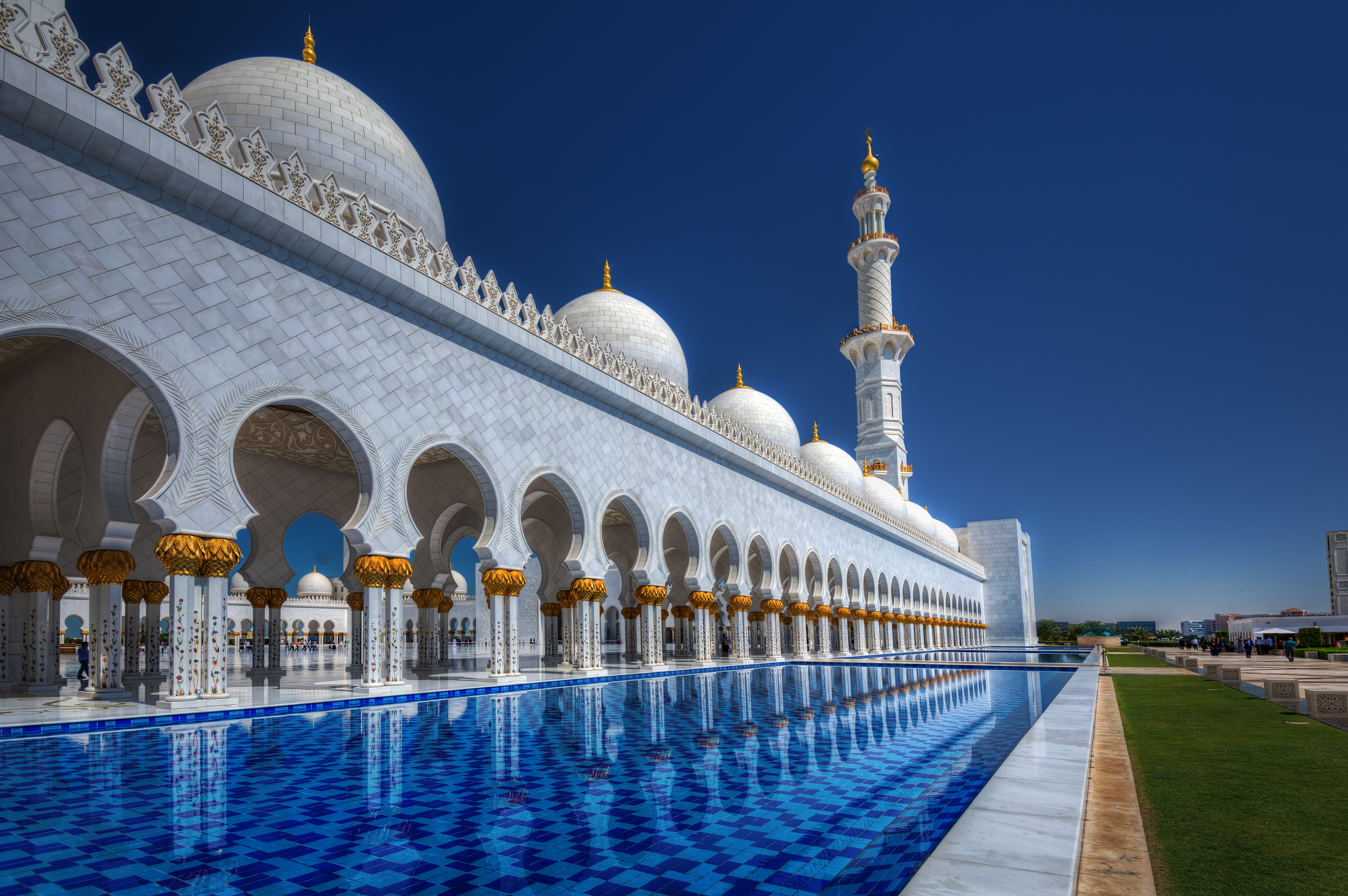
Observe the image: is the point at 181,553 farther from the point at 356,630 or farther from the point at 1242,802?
the point at 1242,802

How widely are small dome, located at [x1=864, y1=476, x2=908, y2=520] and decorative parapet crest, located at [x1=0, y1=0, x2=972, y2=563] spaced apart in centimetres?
1721

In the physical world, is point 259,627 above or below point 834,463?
below

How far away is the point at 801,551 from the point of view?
2072 centimetres

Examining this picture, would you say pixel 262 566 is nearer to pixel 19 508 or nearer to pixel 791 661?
pixel 19 508

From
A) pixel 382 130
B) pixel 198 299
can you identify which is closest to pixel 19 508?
pixel 198 299

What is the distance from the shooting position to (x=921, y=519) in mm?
37062

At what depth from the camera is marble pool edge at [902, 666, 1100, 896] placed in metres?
2.51

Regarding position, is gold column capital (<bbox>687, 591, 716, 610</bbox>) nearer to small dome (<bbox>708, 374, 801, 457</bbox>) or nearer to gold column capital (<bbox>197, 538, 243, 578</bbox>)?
small dome (<bbox>708, 374, 801, 457</bbox>)

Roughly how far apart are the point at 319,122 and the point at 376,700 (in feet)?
25.0

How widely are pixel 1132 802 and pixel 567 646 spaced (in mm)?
10684

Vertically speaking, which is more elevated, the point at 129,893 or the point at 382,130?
Result: the point at 382,130

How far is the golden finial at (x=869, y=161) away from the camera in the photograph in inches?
1446

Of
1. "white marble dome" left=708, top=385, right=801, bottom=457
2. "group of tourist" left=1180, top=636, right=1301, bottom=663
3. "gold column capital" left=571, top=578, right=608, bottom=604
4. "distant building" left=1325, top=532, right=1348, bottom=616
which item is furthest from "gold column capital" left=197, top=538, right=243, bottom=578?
"distant building" left=1325, top=532, right=1348, bottom=616

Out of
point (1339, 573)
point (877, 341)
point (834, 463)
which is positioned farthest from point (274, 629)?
point (1339, 573)
